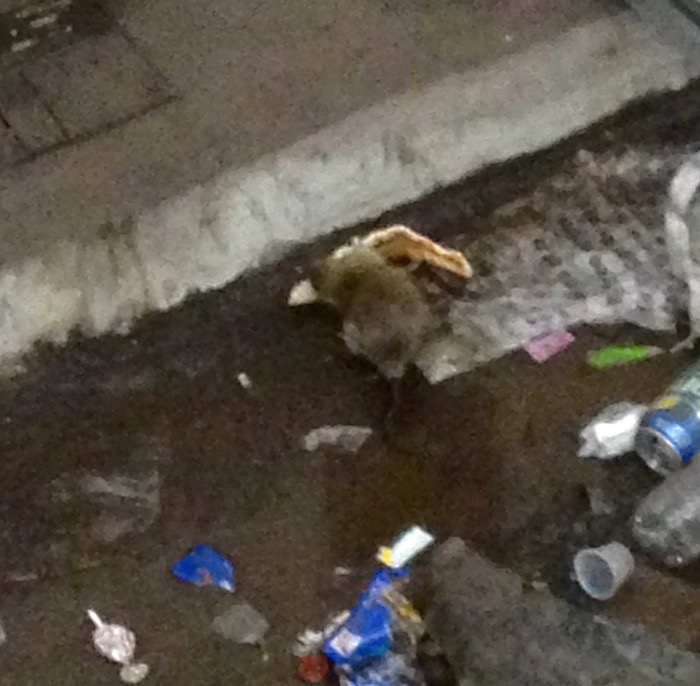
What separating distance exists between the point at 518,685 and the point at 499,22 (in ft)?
3.91

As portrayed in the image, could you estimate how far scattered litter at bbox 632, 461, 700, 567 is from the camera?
1.41 metres

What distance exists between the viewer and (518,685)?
127 cm

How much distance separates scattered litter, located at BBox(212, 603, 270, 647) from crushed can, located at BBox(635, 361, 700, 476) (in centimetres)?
51

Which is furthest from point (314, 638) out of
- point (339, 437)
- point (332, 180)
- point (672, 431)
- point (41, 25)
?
point (41, 25)

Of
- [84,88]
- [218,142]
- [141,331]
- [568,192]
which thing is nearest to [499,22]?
[568,192]

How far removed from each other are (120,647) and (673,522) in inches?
25.7

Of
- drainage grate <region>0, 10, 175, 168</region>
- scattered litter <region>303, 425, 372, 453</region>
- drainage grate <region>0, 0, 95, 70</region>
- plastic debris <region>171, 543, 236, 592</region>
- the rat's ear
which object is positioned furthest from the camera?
drainage grate <region>0, 0, 95, 70</region>

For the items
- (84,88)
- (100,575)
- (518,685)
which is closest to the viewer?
(518,685)

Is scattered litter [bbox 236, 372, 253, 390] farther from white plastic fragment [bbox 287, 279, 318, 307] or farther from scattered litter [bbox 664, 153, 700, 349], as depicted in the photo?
scattered litter [bbox 664, 153, 700, 349]

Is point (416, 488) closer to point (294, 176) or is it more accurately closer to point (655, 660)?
point (655, 660)

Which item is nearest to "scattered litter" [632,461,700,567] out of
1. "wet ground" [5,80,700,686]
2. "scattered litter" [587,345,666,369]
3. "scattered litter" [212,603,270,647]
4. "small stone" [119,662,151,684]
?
"wet ground" [5,80,700,686]

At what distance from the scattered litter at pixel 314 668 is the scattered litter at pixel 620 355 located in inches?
21.4

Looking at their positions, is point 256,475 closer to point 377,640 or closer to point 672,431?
point 377,640

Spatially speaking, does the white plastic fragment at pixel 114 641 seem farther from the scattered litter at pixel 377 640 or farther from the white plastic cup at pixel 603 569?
the white plastic cup at pixel 603 569
